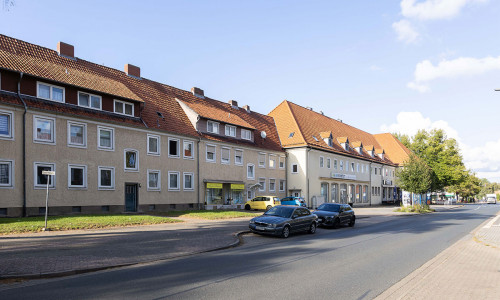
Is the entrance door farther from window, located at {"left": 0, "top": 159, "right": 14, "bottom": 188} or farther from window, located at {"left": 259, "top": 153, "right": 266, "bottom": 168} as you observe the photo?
window, located at {"left": 259, "top": 153, "right": 266, "bottom": 168}

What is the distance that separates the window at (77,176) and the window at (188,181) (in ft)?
30.0

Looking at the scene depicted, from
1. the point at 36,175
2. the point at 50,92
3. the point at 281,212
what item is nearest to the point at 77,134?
the point at 50,92

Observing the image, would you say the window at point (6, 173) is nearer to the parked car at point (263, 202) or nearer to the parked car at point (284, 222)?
the parked car at point (284, 222)

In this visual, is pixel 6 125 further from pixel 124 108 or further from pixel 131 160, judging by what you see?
pixel 131 160

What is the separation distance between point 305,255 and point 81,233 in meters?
9.69

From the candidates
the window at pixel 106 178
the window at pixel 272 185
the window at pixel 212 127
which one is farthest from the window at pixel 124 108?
the window at pixel 272 185

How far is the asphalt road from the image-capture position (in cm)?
732

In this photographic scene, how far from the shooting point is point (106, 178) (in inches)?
1049

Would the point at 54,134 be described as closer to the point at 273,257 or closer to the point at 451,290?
the point at 273,257

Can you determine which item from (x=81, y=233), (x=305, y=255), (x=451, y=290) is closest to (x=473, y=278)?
(x=451, y=290)

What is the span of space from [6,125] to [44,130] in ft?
6.75

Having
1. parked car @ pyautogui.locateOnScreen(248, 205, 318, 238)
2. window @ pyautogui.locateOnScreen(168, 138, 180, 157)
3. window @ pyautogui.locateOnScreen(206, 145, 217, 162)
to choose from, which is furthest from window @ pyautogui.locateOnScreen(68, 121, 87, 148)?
parked car @ pyautogui.locateOnScreen(248, 205, 318, 238)

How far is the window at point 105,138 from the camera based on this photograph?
26375mm

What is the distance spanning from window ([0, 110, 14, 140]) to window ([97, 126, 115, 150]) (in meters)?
5.38
